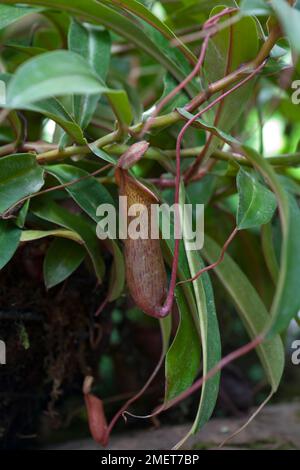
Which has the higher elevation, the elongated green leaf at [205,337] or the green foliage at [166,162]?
the green foliage at [166,162]

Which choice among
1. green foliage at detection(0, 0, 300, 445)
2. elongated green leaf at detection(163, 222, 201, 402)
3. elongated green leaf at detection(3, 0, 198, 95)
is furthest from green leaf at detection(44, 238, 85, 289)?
elongated green leaf at detection(3, 0, 198, 95)

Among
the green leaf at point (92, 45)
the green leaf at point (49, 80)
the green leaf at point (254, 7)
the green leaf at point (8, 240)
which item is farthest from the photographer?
the green leaf at point (92, 45)

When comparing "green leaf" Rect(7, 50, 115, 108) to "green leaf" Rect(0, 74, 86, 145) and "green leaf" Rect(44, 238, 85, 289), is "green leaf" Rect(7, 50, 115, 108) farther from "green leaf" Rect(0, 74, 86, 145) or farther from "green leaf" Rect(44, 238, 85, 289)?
"green leaf" Rect(44, 238, 85, 289)

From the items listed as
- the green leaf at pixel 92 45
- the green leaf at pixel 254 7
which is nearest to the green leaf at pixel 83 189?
the green leaf at pixel 92 45

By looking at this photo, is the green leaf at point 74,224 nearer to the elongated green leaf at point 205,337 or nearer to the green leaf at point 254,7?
the elongated green leaf at point 205,337

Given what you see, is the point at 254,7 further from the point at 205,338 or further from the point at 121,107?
the point at 205,338

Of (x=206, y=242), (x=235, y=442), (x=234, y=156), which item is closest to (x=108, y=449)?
(x=235, y=442)
